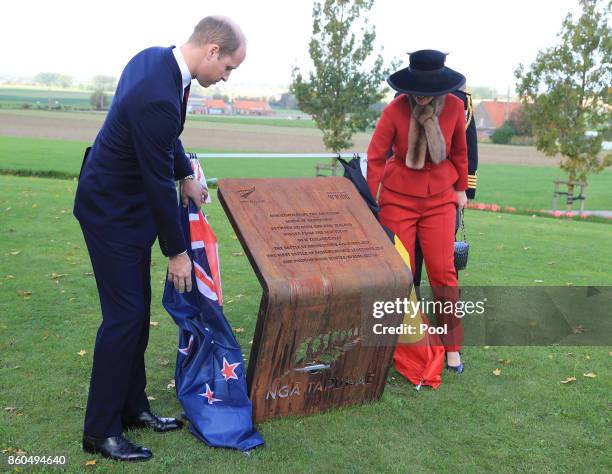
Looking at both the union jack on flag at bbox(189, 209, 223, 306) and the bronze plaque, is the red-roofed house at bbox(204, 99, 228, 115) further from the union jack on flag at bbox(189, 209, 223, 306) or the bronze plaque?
the union jack on flag at bbox(189, 209, 223, 306)

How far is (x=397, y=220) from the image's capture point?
4652 mm

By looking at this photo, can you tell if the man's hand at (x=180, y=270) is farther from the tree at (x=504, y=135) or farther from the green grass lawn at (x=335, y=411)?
the tree at (x=504, y=135)

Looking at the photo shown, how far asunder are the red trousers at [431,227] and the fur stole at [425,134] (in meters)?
0.26

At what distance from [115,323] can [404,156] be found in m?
2.22

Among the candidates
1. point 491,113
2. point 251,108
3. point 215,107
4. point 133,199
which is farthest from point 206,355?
point 251,108

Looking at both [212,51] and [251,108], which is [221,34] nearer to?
[212,51]

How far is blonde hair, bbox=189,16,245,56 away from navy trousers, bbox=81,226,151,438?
38.8 inches

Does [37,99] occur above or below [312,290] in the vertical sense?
below

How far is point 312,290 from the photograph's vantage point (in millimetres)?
3561

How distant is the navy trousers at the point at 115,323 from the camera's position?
3.26 m

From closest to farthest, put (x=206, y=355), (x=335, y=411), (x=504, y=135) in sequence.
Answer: (x=206, y=355) → (x=335, y=411) → (x=504, y=135)

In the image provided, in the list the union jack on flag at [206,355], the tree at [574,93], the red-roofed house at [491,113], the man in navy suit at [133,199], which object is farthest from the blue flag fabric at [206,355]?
the red-roofed house at [491,113]

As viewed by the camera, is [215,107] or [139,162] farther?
[215,107]

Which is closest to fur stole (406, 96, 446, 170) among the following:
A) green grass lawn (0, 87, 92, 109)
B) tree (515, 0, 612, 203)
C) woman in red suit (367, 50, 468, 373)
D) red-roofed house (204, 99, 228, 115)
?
woman in red suit (367, 50, 468, 373)
